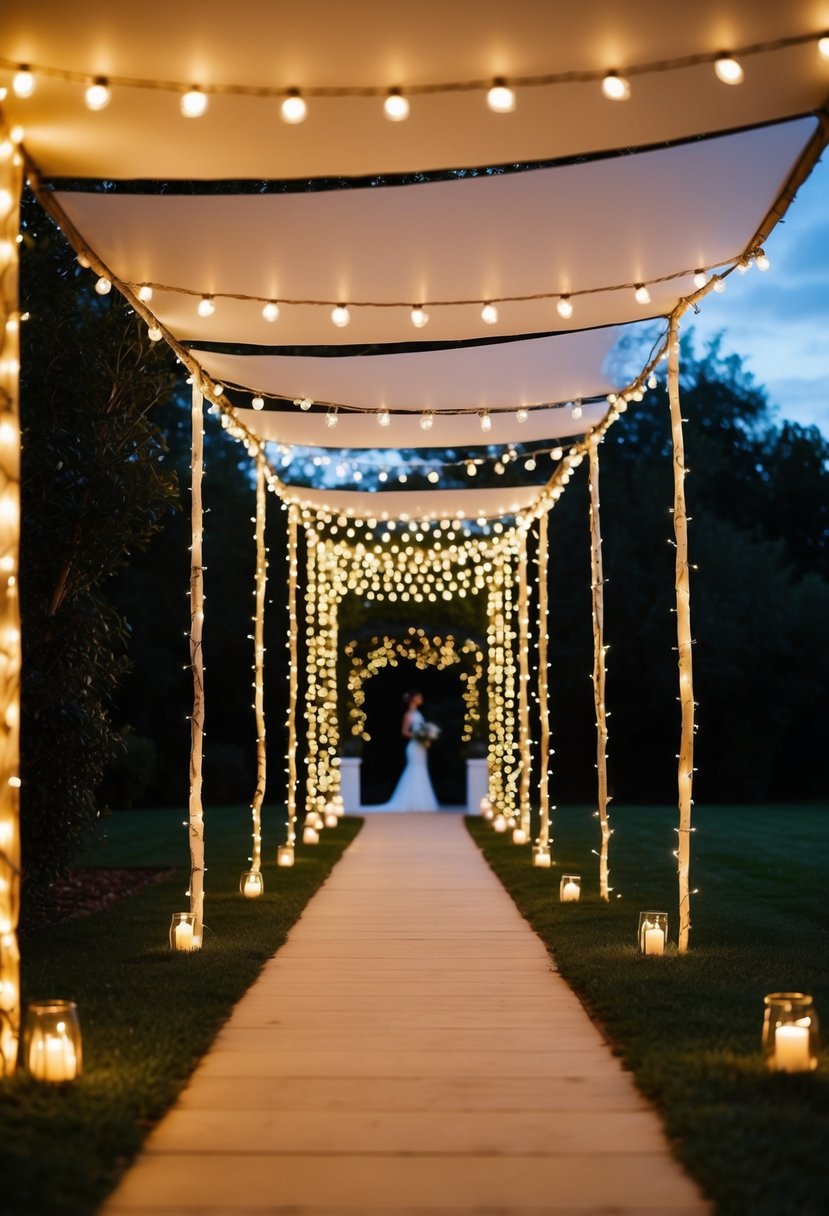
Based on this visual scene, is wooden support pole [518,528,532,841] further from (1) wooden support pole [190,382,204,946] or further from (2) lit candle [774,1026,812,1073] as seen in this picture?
(2) lit candle [774,1026,812,1073]

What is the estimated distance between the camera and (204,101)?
13.1 feet

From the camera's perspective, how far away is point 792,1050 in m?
3.88

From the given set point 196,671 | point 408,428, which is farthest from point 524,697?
point 196,671

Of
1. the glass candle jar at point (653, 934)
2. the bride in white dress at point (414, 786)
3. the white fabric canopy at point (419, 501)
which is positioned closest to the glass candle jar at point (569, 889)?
the glass candle jar at point (653, 934)

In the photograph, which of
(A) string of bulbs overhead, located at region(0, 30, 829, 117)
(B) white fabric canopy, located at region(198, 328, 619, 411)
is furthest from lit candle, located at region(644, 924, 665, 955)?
(A) string of bulbs overhead, located at region(0, 30, 829, 117)

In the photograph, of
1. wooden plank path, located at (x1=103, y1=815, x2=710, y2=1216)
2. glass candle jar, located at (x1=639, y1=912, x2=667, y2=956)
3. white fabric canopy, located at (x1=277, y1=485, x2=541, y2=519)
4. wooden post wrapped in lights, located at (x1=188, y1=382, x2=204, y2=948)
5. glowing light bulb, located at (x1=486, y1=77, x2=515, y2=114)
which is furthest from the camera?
white fabric canopy, located at (x1=277, y1=485, x2=541, y2=519)

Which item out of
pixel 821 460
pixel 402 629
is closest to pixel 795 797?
pixel 821 460

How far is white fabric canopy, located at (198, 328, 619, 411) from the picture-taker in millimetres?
6703

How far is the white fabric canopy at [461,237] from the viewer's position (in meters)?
4.64

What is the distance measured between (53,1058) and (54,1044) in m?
0.04

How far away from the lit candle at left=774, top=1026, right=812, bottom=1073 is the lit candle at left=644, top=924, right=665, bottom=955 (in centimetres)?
219

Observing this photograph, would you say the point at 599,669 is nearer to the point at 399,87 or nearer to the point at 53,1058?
the point at 399,87

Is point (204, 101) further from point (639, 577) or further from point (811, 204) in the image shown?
point (811, 204)

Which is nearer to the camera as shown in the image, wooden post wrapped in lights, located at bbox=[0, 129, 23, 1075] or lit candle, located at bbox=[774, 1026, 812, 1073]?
lit candle, located at bbox=[774, 1026, 812, 1073]
